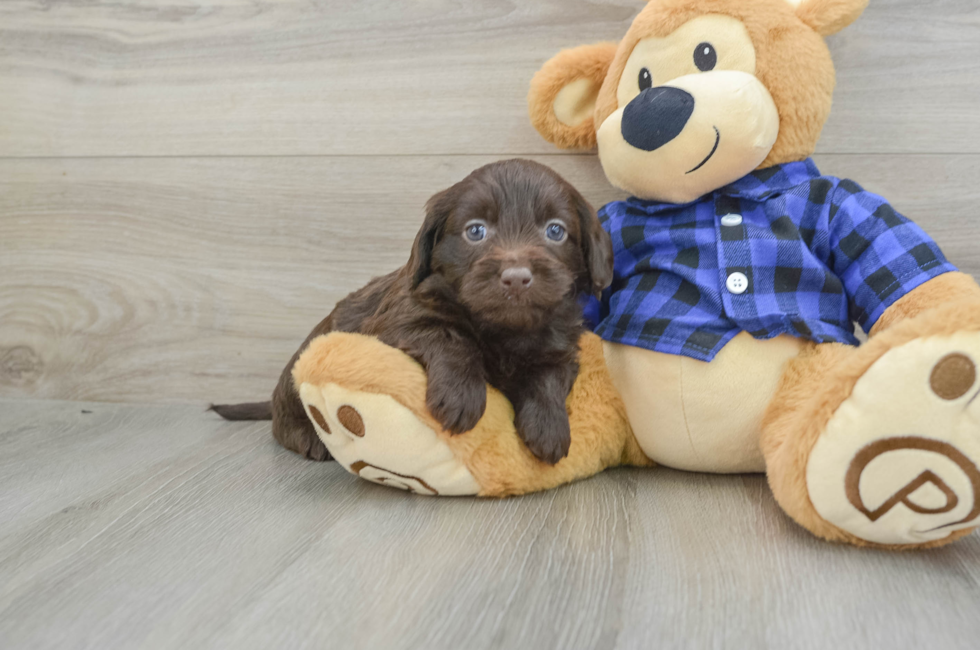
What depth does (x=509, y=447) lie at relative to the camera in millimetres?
1165

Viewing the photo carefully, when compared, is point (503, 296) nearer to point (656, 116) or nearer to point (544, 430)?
point (544, 430)

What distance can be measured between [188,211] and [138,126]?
266 millimetres

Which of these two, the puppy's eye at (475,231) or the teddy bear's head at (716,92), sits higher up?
the teddy bear's head at (716,92)

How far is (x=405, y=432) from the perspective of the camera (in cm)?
110

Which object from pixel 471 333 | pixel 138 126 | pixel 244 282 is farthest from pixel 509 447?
pixel 138 126

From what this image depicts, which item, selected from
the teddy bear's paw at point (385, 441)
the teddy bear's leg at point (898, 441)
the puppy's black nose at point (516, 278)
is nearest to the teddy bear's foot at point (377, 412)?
the teddy bear's paw at point (385, 441)

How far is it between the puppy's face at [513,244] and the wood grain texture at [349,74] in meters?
0.53

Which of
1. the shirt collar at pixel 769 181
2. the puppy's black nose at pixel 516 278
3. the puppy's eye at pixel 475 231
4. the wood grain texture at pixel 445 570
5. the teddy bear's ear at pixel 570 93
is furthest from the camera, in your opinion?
the teddy bear's ear at pixel 570 93

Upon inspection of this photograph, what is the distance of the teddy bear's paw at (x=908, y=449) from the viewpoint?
0.84 metres

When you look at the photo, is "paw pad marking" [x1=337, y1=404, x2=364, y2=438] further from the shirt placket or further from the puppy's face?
the shirt placket

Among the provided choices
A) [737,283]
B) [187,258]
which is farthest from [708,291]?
[187,258]

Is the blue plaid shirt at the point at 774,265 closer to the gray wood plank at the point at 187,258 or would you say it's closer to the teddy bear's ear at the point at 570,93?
the teddy bear's ear at the point at 570,93

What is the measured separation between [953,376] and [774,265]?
0.40 m

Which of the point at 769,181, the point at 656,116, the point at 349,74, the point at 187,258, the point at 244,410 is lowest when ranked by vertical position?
the point at 244,410
